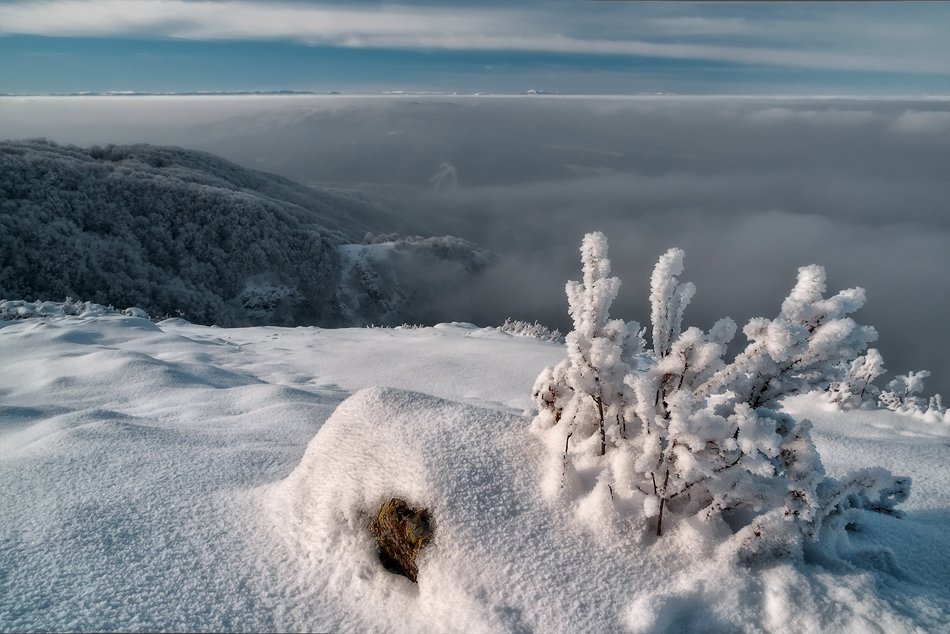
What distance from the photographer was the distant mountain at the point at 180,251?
90.4 ft

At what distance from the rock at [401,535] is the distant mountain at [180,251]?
3010 cm

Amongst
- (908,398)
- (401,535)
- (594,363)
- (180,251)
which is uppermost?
(594,363)

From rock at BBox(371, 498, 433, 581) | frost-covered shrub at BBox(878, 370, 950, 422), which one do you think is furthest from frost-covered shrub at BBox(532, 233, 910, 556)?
frost-covered shrub at BBox(878, 370, 950, 422)

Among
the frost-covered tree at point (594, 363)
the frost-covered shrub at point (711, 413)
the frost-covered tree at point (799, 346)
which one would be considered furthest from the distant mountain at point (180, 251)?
the frost-covered tree at point (799, 346)

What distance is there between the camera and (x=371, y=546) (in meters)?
2.55

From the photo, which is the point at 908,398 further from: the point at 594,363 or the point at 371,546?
the point at 371,546

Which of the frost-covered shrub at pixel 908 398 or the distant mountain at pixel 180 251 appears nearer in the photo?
the frost-covered shrub at pixel 908 398

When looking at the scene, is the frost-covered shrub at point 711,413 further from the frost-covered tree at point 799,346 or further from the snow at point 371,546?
the snow at point 371,546

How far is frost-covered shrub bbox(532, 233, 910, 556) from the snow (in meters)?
0.16

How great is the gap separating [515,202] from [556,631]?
537ft

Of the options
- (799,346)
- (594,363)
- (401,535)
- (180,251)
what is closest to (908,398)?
(799,346)

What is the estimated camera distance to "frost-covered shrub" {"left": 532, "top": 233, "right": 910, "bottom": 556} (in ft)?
7.01

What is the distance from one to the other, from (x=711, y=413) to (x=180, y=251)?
37888 millimetres

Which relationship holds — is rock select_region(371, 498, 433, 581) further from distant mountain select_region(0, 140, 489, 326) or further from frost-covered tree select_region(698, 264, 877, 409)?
distant mountain select_region(0, 140, 489, 326)
